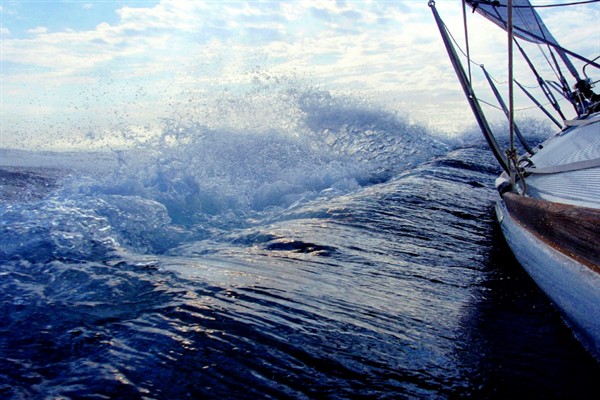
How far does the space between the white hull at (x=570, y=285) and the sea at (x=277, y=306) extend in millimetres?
122

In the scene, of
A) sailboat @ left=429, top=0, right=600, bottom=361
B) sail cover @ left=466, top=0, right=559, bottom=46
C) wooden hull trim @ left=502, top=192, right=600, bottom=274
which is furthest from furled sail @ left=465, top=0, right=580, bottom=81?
wooden hull trim @ left=502, top=192, right=600, bottom=274

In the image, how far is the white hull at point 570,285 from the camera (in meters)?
1.97

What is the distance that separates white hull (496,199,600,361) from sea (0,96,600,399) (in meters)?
0.12

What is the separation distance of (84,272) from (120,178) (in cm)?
495

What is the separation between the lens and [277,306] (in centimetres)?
282

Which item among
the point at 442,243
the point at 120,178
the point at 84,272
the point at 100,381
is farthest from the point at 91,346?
the point at 120,178

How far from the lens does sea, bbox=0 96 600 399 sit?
6.56 ft

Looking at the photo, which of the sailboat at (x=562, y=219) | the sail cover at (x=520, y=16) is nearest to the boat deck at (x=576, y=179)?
the sailboat at (x=562, y=219)

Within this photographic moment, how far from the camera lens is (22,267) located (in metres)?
3.74

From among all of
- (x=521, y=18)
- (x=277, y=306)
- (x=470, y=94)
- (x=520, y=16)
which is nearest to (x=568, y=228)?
(x=277, y=306)

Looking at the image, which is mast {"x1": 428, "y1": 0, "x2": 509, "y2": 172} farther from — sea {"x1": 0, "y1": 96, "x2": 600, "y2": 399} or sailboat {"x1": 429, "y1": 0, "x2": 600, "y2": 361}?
sea {"x1": 0, "y1": 96, "x2": 600, "y2": 399}

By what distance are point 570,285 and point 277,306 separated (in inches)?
63.6

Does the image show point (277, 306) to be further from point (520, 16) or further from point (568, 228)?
point (520, 16)

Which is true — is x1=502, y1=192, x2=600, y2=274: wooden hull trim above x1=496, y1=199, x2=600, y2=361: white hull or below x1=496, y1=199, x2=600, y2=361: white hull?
above
